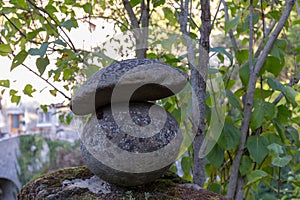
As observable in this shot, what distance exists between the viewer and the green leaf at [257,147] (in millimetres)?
1424

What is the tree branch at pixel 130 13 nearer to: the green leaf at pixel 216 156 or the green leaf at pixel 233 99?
the green leaf at pixel 233 99

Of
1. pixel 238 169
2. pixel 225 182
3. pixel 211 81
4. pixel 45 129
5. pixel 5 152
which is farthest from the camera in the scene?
pixel 45 129

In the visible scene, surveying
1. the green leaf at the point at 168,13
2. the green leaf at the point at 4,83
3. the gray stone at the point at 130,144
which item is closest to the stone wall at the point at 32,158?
the green leaf at the point at 168,13

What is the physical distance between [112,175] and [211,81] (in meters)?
0.62

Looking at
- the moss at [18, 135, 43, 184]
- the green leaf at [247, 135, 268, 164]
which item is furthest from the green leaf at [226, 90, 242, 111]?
the moss at [18, 135, 43, 184]

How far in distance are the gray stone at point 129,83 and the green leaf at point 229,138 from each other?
434 millimetres

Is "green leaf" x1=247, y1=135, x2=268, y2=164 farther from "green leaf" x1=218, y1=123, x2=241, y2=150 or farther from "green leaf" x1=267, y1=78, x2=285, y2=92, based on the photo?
Answer: "green leaf" x1=267, y1=78, x2=285, y2=92

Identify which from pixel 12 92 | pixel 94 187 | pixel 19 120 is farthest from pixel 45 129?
pixel 94 187

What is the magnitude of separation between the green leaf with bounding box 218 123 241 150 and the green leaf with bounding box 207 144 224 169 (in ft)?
0.19

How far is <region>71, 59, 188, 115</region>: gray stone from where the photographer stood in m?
1.00

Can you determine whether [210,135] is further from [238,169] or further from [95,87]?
[95,87]

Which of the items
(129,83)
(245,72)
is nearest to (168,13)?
(245,72)

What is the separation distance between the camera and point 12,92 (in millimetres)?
1513

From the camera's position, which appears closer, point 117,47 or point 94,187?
point 94,187
